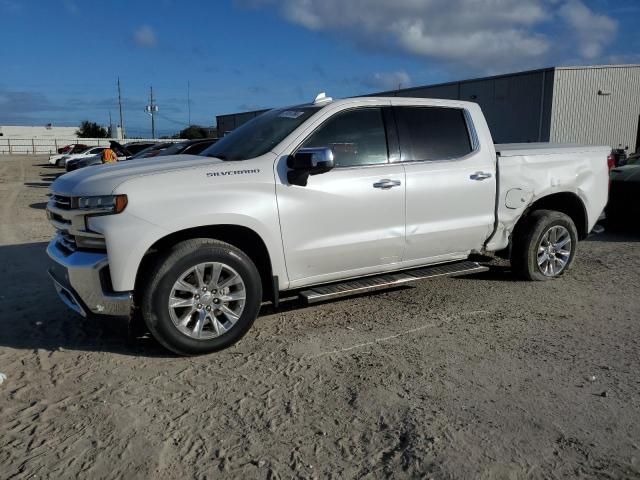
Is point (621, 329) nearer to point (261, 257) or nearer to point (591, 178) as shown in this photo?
point (591, 178)

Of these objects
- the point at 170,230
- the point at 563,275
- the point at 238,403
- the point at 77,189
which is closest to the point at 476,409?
the point at 238,403

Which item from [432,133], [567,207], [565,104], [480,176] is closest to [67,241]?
[432,133]

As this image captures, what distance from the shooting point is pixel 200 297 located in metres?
4.17

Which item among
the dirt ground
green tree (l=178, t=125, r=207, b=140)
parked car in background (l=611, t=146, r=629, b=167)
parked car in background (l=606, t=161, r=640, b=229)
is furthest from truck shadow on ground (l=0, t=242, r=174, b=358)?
green tree (l=178, t=125, r=207, b=140)

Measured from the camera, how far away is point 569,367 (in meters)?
3.97

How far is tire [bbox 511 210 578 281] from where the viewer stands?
19.7 ft

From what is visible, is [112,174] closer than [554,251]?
Yes

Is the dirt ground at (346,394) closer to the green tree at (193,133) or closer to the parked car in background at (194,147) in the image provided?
the parked car in background at (194,147)

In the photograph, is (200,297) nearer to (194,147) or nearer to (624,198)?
(194,147)

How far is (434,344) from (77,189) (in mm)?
2996

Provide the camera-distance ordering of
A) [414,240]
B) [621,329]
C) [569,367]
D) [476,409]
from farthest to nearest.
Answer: [414,240] → [621,329] → [569,367] → [476,409]

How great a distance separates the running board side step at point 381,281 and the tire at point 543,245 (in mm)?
746

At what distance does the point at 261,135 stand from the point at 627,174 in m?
7.12

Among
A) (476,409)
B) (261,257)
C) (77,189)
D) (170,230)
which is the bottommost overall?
(476,409)
